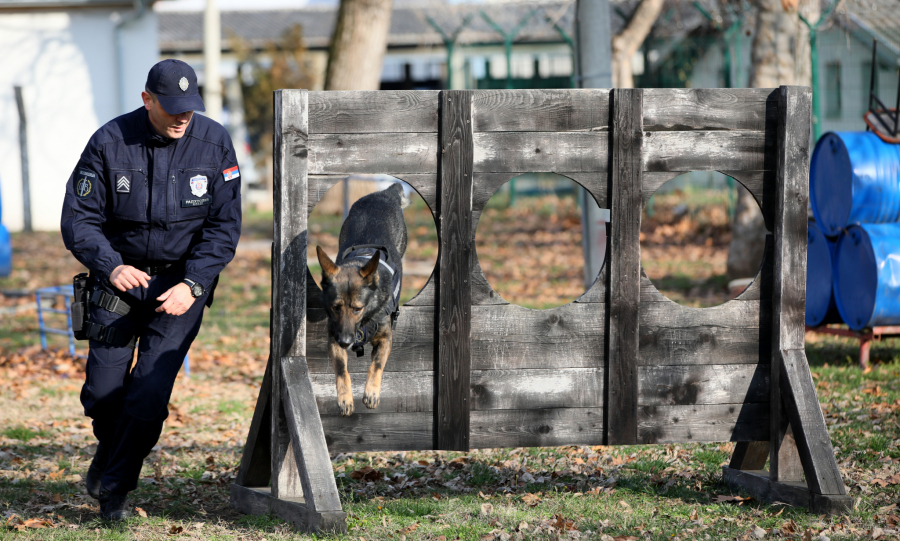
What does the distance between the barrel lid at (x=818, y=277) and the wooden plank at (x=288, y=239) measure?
5.02 m

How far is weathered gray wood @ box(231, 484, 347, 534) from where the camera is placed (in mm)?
4047

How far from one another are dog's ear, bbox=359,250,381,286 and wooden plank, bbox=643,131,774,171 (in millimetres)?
1517

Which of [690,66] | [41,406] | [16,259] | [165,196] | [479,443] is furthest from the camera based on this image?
[690,66]

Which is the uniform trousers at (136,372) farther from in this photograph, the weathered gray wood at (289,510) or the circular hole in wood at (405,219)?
the circular hole in wood at (405,219)

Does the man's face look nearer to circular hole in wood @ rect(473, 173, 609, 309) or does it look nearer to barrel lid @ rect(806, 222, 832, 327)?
circular hole in wood @ rect(473, 173, 609, 309)

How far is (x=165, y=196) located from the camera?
13.8 ft

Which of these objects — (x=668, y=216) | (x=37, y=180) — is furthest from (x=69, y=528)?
(x=37, y=180)

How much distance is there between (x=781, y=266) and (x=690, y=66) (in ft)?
42.3

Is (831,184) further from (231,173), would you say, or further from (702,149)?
(231,173)

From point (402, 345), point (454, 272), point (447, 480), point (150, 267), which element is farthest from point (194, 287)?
point (447, 480)

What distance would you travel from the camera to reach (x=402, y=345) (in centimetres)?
444

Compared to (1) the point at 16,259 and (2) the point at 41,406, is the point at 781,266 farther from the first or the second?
(1) the point at 16,259

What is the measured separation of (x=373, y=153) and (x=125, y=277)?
1.32m

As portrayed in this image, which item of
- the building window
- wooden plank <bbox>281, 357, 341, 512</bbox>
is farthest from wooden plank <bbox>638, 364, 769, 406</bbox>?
the building window
